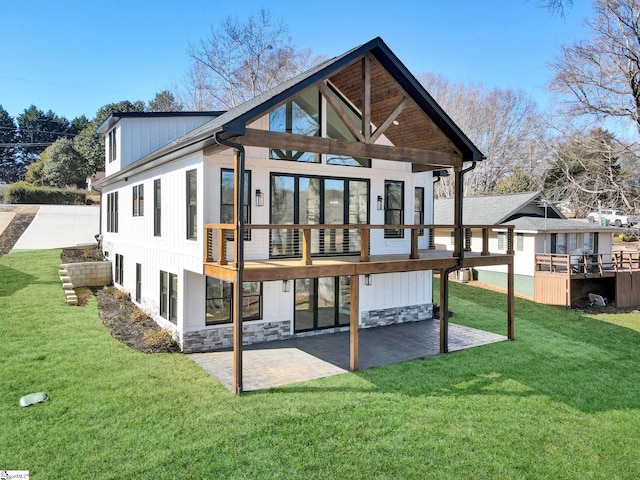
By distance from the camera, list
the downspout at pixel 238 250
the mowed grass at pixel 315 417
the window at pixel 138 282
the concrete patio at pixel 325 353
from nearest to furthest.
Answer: the mowed grass at pixel 315 417 < the downspout at pixel 238 250 < the concrete patio at pixel 325 353 < the window at pixel 138 282

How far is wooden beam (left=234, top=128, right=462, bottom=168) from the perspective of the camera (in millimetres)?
7871

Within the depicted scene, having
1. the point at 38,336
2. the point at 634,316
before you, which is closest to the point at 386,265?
the point at 38,336

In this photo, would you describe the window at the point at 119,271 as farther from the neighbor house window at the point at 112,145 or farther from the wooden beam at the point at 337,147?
the wooden beam at the point at 337,147

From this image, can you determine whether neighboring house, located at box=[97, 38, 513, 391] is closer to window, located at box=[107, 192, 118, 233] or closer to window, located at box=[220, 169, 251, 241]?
window, located at box=[220, 169, 251, 241]

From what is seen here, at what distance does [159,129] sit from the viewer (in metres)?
15.7

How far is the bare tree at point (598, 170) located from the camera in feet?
78.9

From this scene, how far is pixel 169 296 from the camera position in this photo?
11.0 metres

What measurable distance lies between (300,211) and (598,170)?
22.2 m

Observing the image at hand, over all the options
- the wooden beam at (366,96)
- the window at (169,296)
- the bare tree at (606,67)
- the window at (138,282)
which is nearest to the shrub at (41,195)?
the window at (138,282)

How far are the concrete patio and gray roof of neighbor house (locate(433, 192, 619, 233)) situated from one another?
36.8 ft

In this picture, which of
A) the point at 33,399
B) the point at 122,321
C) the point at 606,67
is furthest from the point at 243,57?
the point at 33,399

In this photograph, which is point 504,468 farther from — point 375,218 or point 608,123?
point 608,123

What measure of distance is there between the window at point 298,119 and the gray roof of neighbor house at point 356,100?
77cm

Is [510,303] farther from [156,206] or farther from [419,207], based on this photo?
[156,206]
